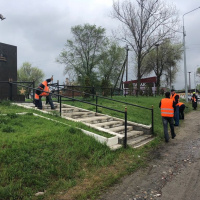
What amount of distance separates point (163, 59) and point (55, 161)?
113ft

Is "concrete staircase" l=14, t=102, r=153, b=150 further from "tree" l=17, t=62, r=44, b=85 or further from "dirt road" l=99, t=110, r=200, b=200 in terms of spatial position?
"tree" l=17, t=62, r=44, b=85

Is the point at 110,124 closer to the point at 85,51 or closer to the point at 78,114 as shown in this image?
the point at 78,114

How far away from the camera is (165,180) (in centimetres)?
360

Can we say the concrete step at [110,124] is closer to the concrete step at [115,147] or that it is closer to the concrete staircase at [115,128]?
the concrete staircase at [115,128]

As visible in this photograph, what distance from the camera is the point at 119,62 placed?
125 feet

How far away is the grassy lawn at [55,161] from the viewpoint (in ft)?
10.1

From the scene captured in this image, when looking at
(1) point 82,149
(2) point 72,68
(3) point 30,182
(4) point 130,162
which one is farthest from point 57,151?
(2) point 72,68

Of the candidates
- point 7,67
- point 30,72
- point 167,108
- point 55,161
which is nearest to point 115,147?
Answer: point 55,161

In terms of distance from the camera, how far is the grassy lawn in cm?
309

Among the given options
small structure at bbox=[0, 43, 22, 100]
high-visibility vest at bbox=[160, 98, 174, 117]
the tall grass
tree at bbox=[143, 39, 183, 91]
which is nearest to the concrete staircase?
the tall grass

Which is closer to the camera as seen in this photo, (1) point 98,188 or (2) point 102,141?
(1) point 98,188

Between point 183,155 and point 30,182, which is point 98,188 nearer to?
point 30,182

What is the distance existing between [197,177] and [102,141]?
2.33 meters

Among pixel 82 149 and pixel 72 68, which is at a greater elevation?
pixel 72 68
